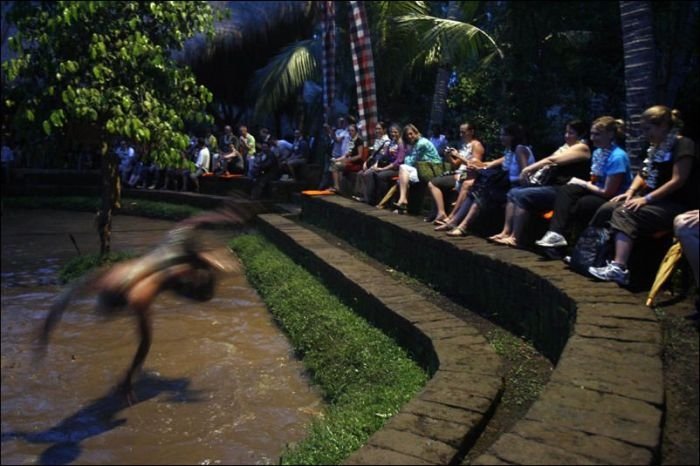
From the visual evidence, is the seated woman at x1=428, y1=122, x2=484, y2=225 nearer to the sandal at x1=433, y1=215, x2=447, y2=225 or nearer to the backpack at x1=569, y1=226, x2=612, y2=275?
the sandal at x1=433, y1=215, x2=447, y2=225

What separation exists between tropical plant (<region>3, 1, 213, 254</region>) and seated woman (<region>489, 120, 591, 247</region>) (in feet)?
16.0

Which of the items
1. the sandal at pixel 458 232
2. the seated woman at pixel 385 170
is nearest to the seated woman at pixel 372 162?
the seated woman at pixel 385 170

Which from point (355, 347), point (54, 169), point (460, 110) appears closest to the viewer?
point (355, 347)

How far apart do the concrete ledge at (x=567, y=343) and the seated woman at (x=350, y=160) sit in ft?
16.7

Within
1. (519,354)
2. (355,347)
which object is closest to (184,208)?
(355,347)

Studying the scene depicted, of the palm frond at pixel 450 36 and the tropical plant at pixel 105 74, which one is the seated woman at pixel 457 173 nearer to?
the tropical plant at pixel 105 74

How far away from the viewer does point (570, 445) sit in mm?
2980

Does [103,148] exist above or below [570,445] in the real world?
above

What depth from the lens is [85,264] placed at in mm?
10727

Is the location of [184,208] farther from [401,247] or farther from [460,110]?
[401,247]

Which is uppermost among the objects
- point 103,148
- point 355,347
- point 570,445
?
point 103,148

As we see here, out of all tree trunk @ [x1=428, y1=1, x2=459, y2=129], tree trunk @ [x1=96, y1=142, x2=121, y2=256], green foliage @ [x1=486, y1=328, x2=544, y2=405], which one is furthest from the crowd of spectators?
tree trunk @ [x1=428, y1=1, x2=459, y2=129]

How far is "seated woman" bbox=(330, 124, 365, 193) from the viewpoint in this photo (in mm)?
13133

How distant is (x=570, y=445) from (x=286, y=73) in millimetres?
17306
